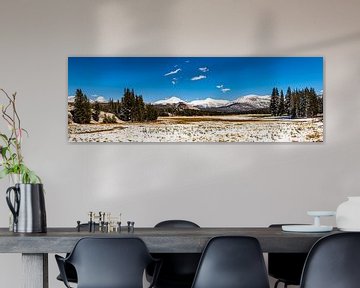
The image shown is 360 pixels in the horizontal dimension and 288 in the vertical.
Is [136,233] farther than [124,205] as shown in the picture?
No

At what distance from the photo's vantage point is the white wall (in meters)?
5.76

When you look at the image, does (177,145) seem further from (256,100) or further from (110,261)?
(110,261)

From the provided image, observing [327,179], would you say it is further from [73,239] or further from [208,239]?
[73,239]

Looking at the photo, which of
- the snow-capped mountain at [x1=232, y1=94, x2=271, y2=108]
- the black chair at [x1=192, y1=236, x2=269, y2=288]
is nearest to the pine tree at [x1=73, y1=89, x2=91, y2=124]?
the snow-capped mountain at [x1=232, y1=94, x2=271, y2=108]

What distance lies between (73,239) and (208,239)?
659 millimetres

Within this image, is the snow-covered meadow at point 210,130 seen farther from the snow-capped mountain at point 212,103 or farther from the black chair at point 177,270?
the black chair at point 177,270

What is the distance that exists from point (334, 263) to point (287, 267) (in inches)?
50.9

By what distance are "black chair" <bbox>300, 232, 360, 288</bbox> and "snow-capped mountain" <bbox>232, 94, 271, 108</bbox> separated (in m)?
2.56

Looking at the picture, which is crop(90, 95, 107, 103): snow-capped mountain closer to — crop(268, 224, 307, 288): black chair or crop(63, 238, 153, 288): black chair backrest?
crop(268, 224, 307, 288): black chair

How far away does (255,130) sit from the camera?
5.84 metres

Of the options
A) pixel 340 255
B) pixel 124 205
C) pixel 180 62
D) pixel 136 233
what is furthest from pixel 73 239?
pixel 180 62

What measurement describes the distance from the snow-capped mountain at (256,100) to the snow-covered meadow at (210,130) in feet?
0.33

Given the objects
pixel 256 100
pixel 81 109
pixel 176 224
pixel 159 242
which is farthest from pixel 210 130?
pixel 159 242

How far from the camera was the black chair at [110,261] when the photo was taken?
345 centimetres
